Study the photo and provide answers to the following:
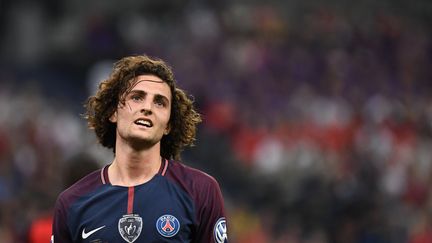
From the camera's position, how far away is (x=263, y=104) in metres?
15.1

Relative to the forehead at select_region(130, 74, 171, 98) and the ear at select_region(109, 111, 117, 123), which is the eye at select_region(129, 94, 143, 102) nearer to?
the forehead at select_region(130, 74, 171, 98)

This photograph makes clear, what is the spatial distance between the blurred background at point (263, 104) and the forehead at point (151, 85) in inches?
64.0

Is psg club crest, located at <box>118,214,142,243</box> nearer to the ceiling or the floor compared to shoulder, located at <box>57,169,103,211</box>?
nearer to the floor

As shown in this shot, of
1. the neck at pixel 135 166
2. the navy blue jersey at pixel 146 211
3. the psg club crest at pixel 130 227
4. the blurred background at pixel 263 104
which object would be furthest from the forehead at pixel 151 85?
the blurred background at pixel 263 104

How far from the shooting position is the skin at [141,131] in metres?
5.37

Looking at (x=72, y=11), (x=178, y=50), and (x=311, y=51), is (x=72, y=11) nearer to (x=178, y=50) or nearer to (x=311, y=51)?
(x=178, y=50)

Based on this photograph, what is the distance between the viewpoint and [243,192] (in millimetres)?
13273

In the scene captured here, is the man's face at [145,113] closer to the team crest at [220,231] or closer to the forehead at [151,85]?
the forehead at [151,85]

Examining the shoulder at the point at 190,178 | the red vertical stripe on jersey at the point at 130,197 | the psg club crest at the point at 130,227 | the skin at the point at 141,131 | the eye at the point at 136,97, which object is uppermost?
the eye at the point at 136,97

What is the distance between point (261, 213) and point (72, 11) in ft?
28.4

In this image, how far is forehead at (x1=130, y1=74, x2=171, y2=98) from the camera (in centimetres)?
546

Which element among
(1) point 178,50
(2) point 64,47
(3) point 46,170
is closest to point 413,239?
(3) point 46,170

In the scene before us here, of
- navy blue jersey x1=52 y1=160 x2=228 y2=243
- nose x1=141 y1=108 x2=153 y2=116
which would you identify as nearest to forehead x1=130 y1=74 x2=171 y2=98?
nose x1=141 y1=108 x2=153 y2=116

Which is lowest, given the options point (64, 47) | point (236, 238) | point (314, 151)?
point (236, 238)
